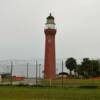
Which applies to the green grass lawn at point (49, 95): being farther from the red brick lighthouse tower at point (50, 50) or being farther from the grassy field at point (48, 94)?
the red brick lighthouse tower at point (50, 50)

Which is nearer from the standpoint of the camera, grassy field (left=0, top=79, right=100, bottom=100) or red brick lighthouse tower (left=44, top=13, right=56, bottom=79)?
grassy field (left=0, top=79, right=100, bottom=100)

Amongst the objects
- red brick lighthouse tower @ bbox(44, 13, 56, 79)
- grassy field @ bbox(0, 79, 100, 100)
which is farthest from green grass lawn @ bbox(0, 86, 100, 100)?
red brick lighthouse tower @ bbox(44, 13, 56, 79)

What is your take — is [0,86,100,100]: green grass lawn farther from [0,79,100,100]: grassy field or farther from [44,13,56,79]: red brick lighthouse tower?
[44,13,56,79]: red brick lighthouse tower

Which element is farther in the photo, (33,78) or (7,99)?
(33,78)

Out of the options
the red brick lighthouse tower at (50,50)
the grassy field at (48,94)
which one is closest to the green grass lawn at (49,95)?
the grassy field at (48,94)

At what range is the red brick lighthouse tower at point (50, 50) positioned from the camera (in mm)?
66500

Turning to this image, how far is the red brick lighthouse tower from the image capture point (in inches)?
2618

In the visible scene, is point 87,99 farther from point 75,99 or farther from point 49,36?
point 49,36

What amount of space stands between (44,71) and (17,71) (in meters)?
11.8

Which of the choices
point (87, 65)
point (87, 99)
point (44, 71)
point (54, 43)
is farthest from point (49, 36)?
point (87, 99)

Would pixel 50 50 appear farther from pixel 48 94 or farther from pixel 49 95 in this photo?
pixel 49 95

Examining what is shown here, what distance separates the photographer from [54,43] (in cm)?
6869

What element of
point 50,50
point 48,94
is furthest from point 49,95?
point 50,50

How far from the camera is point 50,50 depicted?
2667 inches
